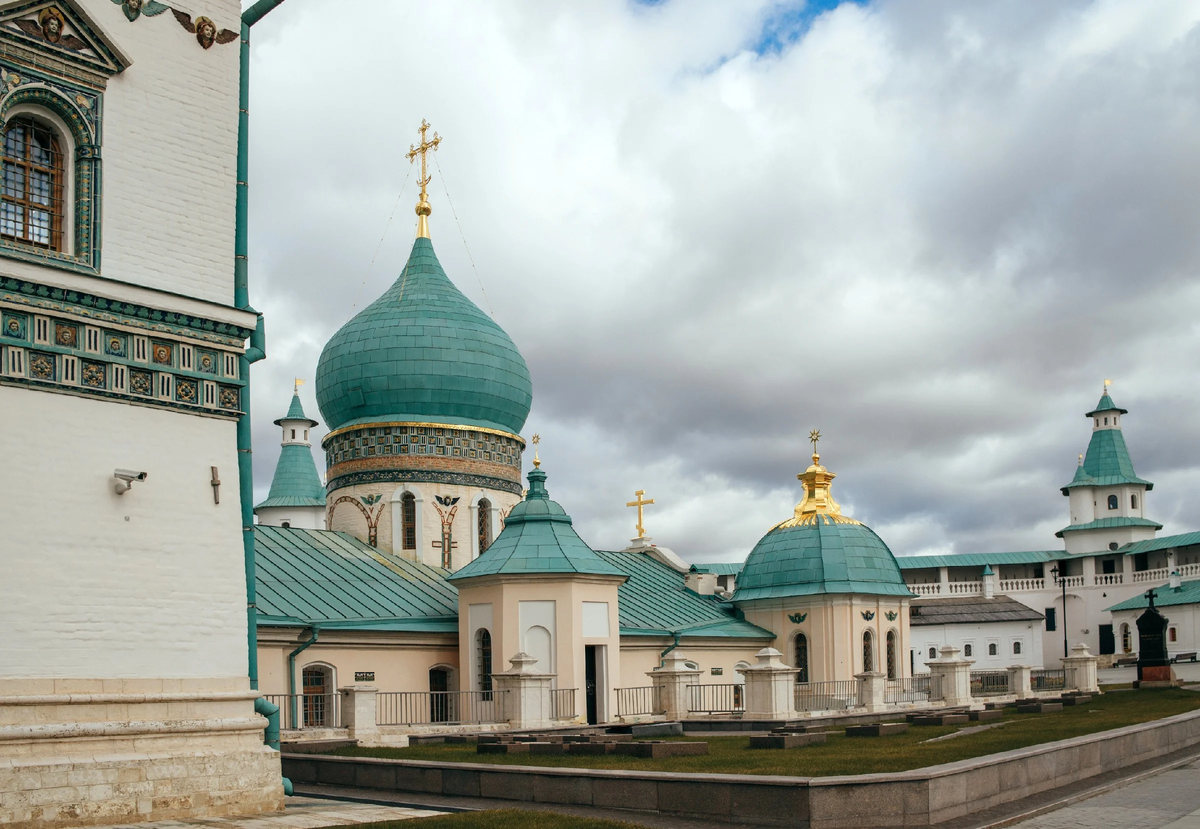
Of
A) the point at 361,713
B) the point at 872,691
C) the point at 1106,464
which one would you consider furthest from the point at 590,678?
the point at 1106,464

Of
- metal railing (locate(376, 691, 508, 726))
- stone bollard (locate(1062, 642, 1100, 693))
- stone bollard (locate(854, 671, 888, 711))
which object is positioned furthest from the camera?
stone bollard (locate(1062, 642, 1100, 693))

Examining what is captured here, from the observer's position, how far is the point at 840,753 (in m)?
16.3

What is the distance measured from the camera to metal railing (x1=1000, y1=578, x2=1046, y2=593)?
72.9 meters

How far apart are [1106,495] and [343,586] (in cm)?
5723

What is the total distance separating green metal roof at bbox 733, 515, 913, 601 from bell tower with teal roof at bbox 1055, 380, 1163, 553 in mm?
39988

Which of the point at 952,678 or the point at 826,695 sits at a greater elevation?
the point at 952,678

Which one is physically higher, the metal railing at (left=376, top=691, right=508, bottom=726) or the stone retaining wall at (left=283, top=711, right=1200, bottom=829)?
the stone retaining wall at (left=283, top=711, right=1200, bottom=829)

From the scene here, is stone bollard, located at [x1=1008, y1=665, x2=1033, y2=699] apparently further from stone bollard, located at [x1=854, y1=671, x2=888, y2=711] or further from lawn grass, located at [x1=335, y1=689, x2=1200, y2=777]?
lawn grass, located at [x1=335, y1=689, x2=1200, y2=777]

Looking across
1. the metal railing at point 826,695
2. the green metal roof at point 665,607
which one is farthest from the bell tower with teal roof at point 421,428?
the metal railing at point 826,695

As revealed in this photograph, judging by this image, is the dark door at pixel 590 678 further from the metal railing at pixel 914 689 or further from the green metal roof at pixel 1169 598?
the green metal roof at pixel 1169 598

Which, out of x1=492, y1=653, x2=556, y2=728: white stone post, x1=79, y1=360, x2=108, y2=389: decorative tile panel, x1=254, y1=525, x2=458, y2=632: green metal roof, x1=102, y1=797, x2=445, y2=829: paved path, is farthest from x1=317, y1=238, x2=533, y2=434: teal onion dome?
x1=79, y1=360, x2=108, y2=389: decorative tile panel

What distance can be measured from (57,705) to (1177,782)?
12268mm

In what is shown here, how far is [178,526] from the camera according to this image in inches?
519

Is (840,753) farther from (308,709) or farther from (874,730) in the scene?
(308,709)
